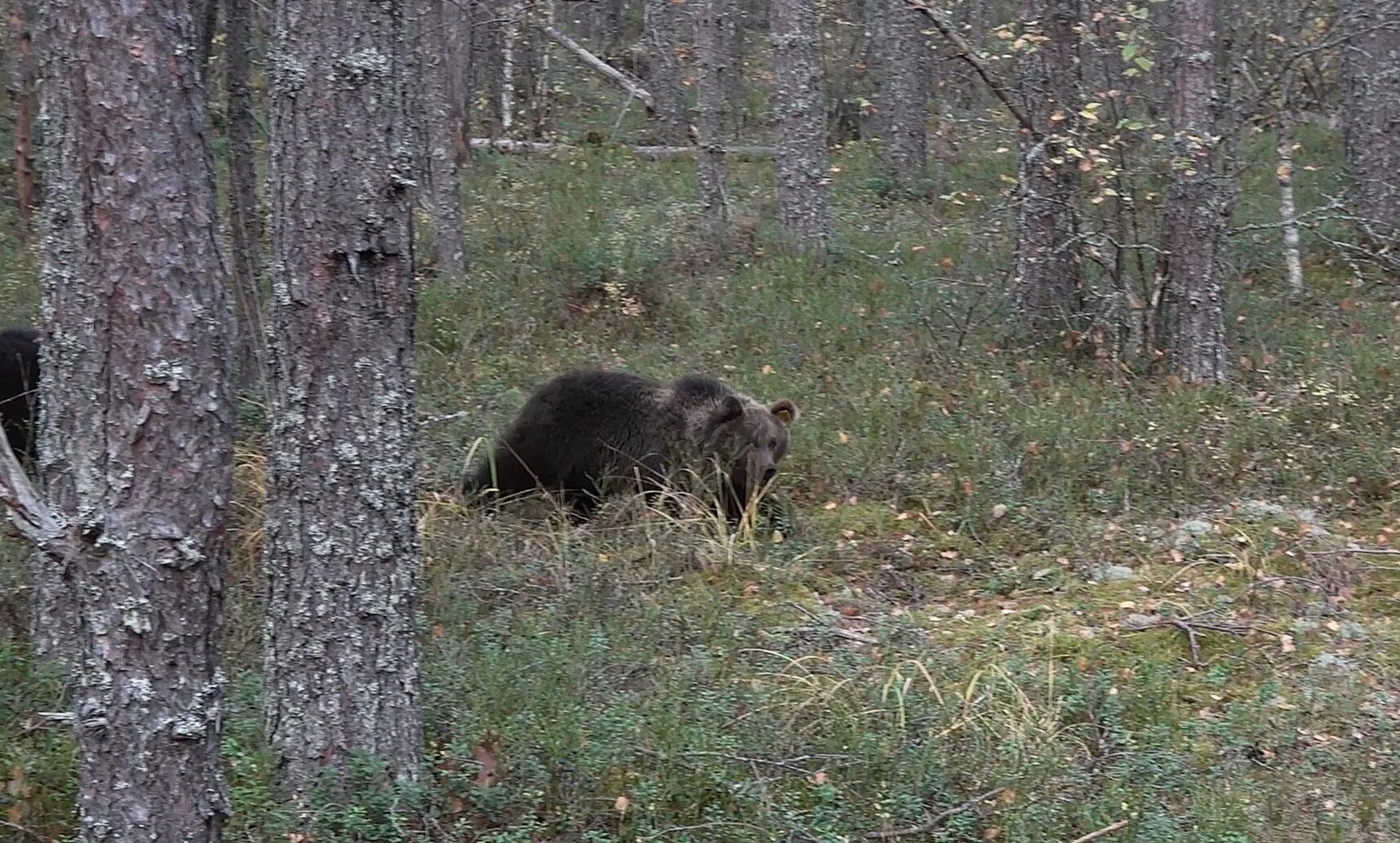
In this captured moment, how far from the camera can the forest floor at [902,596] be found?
5.50 m

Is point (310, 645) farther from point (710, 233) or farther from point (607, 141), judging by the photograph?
point (607, 141)

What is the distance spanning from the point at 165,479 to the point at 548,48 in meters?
25.7

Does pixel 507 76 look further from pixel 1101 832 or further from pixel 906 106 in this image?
pixel 1101 832

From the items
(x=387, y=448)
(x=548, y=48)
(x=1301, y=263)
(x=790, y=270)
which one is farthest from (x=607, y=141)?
(x=387, y=448)

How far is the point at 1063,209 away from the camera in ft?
40.1

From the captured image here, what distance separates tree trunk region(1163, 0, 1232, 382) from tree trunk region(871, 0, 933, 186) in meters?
8.97

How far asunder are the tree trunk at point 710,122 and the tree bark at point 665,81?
7757 mm

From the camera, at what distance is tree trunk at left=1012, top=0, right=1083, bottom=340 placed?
1203 centimetres

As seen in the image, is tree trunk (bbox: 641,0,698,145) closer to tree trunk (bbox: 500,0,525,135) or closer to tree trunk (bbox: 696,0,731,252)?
tree trunk (bbox: 500,0,525,135)

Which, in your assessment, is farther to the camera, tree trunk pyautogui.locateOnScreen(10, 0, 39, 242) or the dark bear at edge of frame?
tree trunk pyautogui.locateOnScreen(10, 0, 39, 242)

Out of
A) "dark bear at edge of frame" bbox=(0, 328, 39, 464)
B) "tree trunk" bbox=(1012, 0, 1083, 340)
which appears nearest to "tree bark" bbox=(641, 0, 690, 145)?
"tree trunk" bbox=(1012, 0, 1083, 340)

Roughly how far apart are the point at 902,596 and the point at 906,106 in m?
13.7

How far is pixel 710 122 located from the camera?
16.4 meters

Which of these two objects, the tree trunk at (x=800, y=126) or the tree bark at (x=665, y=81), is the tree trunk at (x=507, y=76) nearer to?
the tree bark at (x=665, y=81)
